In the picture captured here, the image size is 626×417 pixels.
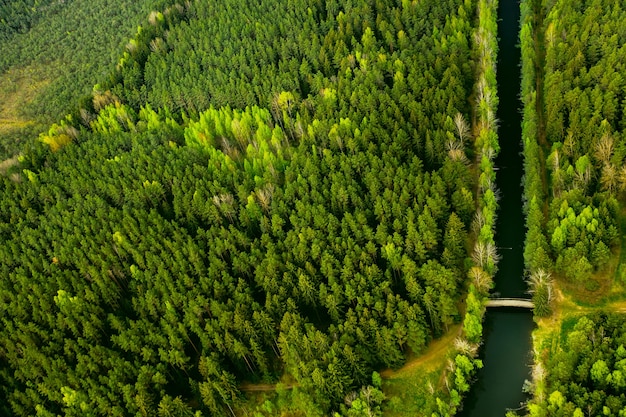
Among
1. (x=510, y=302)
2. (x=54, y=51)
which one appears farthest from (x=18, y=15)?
(x=510, y=302)

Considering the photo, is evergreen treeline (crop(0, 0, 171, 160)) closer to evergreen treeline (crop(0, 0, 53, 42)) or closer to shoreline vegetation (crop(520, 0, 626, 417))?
evergreen treeline (crop(0, 0, 53, 42))

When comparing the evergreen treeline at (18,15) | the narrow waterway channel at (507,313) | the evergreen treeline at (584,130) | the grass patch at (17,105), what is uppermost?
the evergreen treeline at (18,15)

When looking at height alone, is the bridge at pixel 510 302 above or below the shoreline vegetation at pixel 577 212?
below

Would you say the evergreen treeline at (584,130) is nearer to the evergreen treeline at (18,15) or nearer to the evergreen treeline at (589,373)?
the evergreen treeline at (589,373)

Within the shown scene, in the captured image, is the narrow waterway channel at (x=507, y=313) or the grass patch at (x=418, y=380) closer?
the grass patch at (x=418, y=380)

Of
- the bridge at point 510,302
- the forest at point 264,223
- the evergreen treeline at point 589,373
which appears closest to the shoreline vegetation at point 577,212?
the evergreen treeline at point 589,373

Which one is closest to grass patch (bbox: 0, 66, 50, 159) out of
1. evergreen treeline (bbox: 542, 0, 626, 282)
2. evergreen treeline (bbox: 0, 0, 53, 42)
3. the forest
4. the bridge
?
the forest

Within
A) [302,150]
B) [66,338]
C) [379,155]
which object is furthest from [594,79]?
[66,338]
